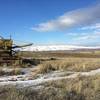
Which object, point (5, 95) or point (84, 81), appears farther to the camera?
point (84, 81)

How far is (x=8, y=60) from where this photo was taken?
2945 centimetres

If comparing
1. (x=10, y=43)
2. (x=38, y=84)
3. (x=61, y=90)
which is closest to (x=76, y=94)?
(x=61, y=90)

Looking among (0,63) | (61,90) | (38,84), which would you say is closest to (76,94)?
(61,90)

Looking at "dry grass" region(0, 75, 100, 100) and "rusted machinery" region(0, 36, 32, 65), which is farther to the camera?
"rusted machinery" region(0, 36, 32, 65)

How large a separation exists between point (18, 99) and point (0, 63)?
17.6m

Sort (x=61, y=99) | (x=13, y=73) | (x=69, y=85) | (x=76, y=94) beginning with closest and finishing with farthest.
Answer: (x=61, y=99) < (x=76, y=94) < (x=69, y=85) < (x=13, y=73)

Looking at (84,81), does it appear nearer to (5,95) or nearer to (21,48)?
(5,95)

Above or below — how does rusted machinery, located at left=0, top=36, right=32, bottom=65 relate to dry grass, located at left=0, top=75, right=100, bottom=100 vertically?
above

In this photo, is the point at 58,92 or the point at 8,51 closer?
the point at 58,92

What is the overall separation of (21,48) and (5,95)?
21.3m

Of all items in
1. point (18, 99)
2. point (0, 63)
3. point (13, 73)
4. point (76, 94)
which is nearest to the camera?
point (18, 99)

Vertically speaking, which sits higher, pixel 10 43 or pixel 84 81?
pixel 10 43

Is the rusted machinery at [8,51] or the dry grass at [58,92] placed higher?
the rusted machinery at [8,51]

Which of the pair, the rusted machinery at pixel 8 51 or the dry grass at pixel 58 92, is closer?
the dry grass at pixel 58 92
